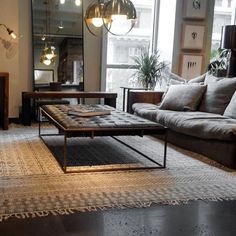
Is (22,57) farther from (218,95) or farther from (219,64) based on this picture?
(219,64)

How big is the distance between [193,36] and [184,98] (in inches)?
78.5

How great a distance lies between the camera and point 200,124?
3742 millimetres

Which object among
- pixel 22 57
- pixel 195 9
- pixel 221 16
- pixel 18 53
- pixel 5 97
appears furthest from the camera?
pixel 221 16

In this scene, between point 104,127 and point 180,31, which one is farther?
point 180,31

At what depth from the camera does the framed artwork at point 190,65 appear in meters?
6.23

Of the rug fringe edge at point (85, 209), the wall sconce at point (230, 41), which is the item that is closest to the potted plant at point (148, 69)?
the wall sconce at point (230, 41)

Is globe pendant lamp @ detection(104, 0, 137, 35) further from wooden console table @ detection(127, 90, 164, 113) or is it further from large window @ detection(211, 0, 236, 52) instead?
large window @ detection(211, 0, 236, 52)

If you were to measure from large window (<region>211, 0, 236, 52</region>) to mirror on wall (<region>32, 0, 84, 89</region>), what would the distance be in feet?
8.61

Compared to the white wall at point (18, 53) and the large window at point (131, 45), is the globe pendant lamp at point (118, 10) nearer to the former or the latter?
the white wall at point (18, 53)

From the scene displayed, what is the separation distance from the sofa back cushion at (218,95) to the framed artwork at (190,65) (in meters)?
1.66

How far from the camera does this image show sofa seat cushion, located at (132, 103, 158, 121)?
4602mm

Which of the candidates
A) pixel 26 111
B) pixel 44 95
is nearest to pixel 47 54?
pixel 44 95

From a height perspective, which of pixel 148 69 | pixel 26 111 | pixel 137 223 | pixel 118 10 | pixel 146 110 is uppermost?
pixel 118 10

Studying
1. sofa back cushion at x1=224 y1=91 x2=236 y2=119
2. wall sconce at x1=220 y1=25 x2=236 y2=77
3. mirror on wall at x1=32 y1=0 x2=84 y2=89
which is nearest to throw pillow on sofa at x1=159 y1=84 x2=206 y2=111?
sofa back cushion at x1=224 y1=91 x2=236 y2=119
